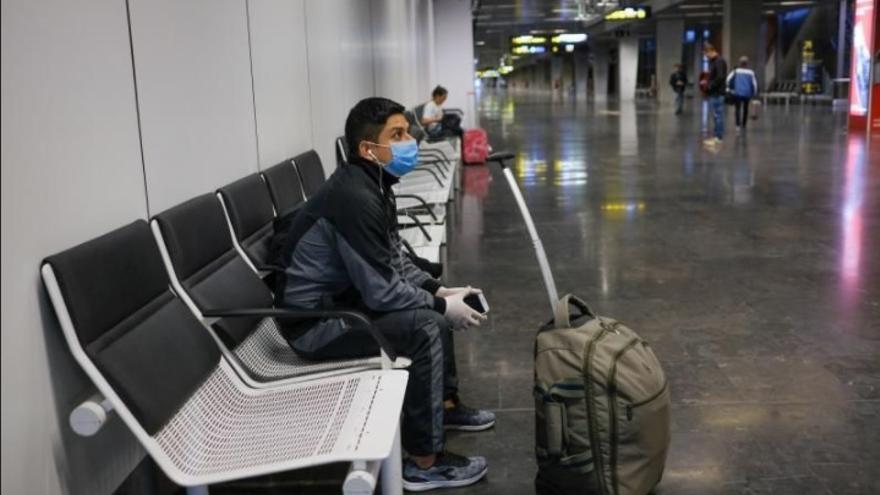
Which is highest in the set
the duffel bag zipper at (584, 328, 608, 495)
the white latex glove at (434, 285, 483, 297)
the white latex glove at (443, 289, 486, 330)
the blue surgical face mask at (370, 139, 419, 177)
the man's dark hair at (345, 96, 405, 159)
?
the man's dark hair at (345, 96, 405, 159)

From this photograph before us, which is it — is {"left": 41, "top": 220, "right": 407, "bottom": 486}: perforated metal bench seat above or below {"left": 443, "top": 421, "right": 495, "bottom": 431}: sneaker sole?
above

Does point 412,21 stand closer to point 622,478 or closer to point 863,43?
point 863,43

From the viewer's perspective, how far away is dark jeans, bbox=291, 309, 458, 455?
2.79 meters

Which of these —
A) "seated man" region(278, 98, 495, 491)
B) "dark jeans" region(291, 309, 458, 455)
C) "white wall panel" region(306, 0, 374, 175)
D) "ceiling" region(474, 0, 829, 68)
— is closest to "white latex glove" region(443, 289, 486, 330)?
"seated man" region(278, 98, 495, 491)

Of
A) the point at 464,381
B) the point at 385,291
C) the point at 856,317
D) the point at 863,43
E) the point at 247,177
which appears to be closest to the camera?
the point at 385,291

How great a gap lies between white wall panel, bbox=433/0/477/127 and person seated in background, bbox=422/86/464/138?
739 cm

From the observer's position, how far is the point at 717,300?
5.16m

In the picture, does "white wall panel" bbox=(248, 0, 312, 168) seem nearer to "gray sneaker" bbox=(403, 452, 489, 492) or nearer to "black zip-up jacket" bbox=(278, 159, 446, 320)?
"black zip-up jacket" bbox=(278, 159, 446, 320)

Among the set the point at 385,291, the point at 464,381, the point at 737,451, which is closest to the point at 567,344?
the point at 385,291

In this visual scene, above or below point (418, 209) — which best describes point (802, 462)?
below

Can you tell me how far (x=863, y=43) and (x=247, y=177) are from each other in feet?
53.1

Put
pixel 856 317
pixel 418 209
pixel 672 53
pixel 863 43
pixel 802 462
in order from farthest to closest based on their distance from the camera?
pixel 672 53
pixel 863 43
pixel 418 209
pixel 856 317
pixel 802 462

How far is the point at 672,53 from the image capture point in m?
37.4

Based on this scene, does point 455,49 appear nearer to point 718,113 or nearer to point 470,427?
point 718,113
